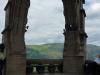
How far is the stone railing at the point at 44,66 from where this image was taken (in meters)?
17.4

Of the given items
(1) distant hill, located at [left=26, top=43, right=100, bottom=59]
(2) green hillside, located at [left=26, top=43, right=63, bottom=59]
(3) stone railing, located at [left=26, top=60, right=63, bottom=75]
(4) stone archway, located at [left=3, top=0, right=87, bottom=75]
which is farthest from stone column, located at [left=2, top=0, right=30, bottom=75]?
(2) green hillside, located at [left=26, top=43, right=63, bottom=59]

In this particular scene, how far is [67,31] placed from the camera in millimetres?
17938

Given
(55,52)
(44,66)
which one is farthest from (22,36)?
(55,52)

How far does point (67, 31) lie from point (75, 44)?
0.67 meters

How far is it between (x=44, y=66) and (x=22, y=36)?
1.67m

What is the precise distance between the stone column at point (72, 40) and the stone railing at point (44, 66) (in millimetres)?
318

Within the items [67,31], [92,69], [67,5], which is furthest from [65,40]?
[92,69]

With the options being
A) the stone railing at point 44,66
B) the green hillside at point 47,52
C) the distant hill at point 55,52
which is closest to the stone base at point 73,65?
the stone railing at point 44,66

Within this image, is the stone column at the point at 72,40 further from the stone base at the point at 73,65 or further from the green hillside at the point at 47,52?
the green hillside at the point at 47,52

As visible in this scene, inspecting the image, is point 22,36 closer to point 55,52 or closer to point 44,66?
point 44,66

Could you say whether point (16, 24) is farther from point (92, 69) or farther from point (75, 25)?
point (92, 69)

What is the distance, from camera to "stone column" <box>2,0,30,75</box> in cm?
1678

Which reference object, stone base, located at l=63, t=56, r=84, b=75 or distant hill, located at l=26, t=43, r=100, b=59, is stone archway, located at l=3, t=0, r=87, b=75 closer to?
stone base, located at l=63, t=56, r=84, b=75

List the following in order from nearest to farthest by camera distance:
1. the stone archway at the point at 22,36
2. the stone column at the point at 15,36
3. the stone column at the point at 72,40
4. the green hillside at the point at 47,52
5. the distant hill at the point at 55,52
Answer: the stone column at the point at 15,36 → the stone archway at the point at 22,36 → the stone column at the point at 72,40 → the green hillside at the point at 47,52 → the distant hill at the point at 55,52
